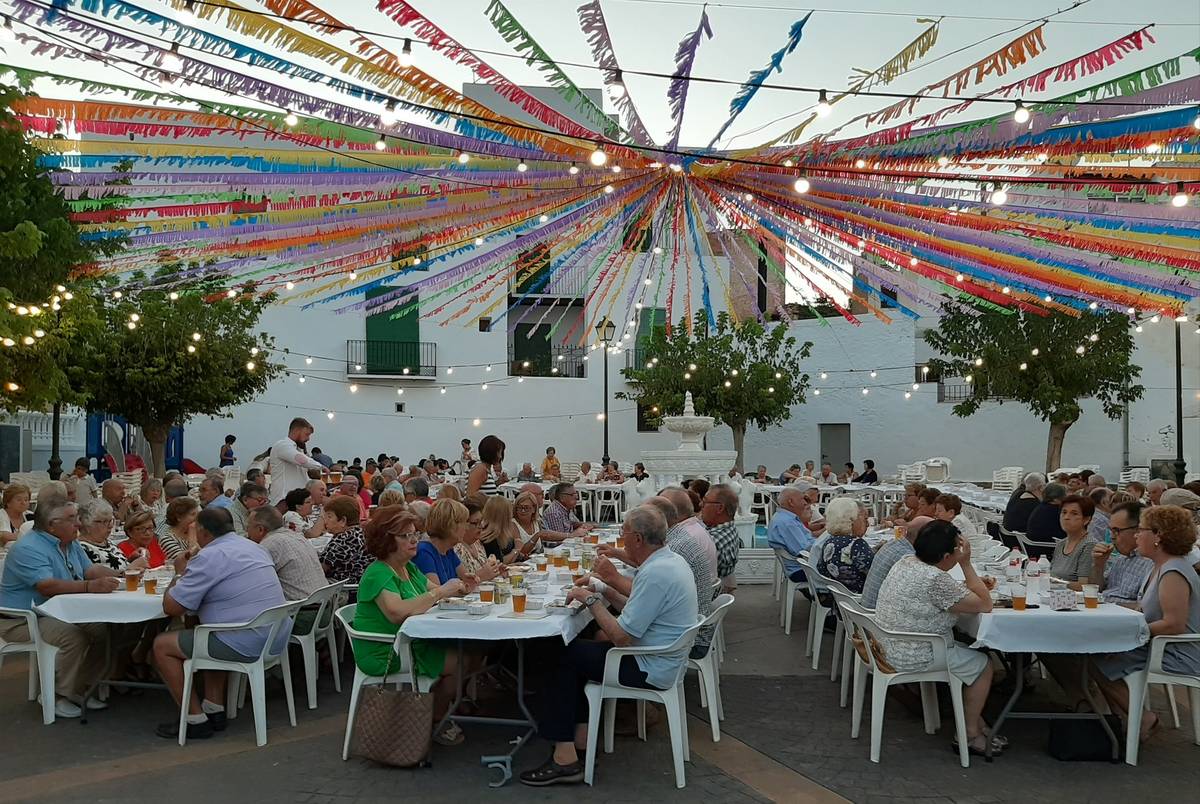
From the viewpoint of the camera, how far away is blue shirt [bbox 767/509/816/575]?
26.2 feet

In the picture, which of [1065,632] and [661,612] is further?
[1065,632]

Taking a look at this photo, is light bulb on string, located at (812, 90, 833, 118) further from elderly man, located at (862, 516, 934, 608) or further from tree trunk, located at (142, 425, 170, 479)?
tree trunk, located at (142, 425, 170, 479)

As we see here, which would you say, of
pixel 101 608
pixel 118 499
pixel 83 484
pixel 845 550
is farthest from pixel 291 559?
pixel 83 484

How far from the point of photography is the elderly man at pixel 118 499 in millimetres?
9008

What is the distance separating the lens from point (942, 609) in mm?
4863

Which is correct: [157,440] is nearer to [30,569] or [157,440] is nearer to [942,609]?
[30,569]

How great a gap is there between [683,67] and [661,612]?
278 cm

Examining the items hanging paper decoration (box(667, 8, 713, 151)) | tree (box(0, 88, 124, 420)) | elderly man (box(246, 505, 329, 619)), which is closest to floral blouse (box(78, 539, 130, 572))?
elderly man (box(246, 505, 329, 619))

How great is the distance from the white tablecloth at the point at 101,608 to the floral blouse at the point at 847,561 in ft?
13.5

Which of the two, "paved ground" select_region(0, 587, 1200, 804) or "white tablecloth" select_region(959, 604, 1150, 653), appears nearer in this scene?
"paved ground" select_region(0, 587, 1200, 804)

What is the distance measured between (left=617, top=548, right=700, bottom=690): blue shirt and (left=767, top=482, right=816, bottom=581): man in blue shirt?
3358 mm

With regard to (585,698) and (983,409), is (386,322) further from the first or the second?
(585,698)

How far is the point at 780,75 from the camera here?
5.41 m

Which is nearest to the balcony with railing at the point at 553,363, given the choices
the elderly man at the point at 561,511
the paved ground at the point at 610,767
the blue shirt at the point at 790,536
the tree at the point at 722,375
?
the tree at the point at 722,375
